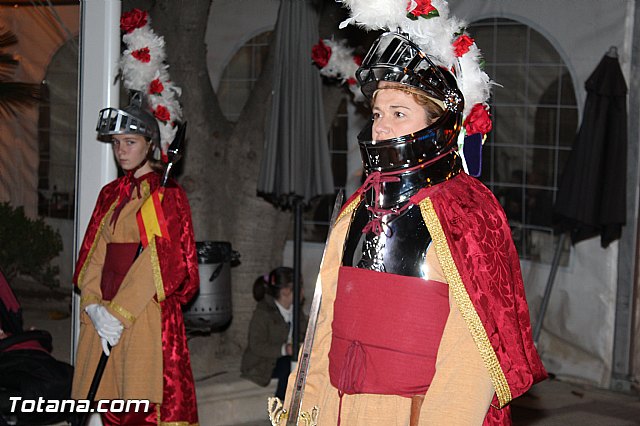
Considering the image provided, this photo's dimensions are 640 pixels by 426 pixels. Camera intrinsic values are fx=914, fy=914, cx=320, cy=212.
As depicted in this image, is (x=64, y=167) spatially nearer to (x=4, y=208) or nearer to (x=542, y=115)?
(x=4, y=208)

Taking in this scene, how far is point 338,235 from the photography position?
2.52 meters

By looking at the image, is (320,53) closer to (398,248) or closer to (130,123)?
(130,123)

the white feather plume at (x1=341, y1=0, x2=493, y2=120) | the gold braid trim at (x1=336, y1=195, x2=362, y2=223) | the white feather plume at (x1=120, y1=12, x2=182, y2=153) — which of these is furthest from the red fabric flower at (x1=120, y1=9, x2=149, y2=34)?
the gold braid trim at (x1=336, y1=195, x2=362, y2=223)

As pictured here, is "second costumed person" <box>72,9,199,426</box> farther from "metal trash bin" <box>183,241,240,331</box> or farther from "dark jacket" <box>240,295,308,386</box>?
"dark jacket" <box>240,295,308,386</box>

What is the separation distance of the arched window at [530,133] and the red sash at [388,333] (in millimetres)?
3690

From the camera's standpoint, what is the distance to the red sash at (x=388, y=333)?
7.36 ft

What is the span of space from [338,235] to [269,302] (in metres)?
3.01

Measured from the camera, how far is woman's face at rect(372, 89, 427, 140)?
235 cm

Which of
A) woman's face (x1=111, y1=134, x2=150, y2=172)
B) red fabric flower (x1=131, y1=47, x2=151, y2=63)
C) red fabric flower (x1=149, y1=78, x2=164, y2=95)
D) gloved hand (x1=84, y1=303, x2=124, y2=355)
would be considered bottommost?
gloved hand (x1=84, y1=303, x2=124, y2=355)

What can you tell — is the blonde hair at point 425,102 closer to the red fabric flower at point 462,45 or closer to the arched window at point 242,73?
the red fabric flower at point 462,45

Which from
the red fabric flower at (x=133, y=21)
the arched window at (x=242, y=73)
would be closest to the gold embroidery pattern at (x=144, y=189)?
the red fabric flower at (x=133, y=21)

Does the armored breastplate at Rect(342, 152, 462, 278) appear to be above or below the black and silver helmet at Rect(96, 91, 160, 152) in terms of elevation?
below

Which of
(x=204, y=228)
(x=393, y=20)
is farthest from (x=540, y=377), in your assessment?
(x=204, y=228)

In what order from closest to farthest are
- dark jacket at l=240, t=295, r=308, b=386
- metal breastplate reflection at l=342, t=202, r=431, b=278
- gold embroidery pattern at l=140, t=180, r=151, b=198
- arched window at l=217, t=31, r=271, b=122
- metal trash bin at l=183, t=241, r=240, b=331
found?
1. metal breastplate reflection at l=342, t=202, r=431, b=278
2. gold embroidery pattern at l=140, t=180, r=151, b=198
3. metal trash bin at l=183, t=241, r=240, b=331
4. dark jacket at l=240, t=295, r=308, b=386
5. arched window at l=217, t=31, r=271, b=122
